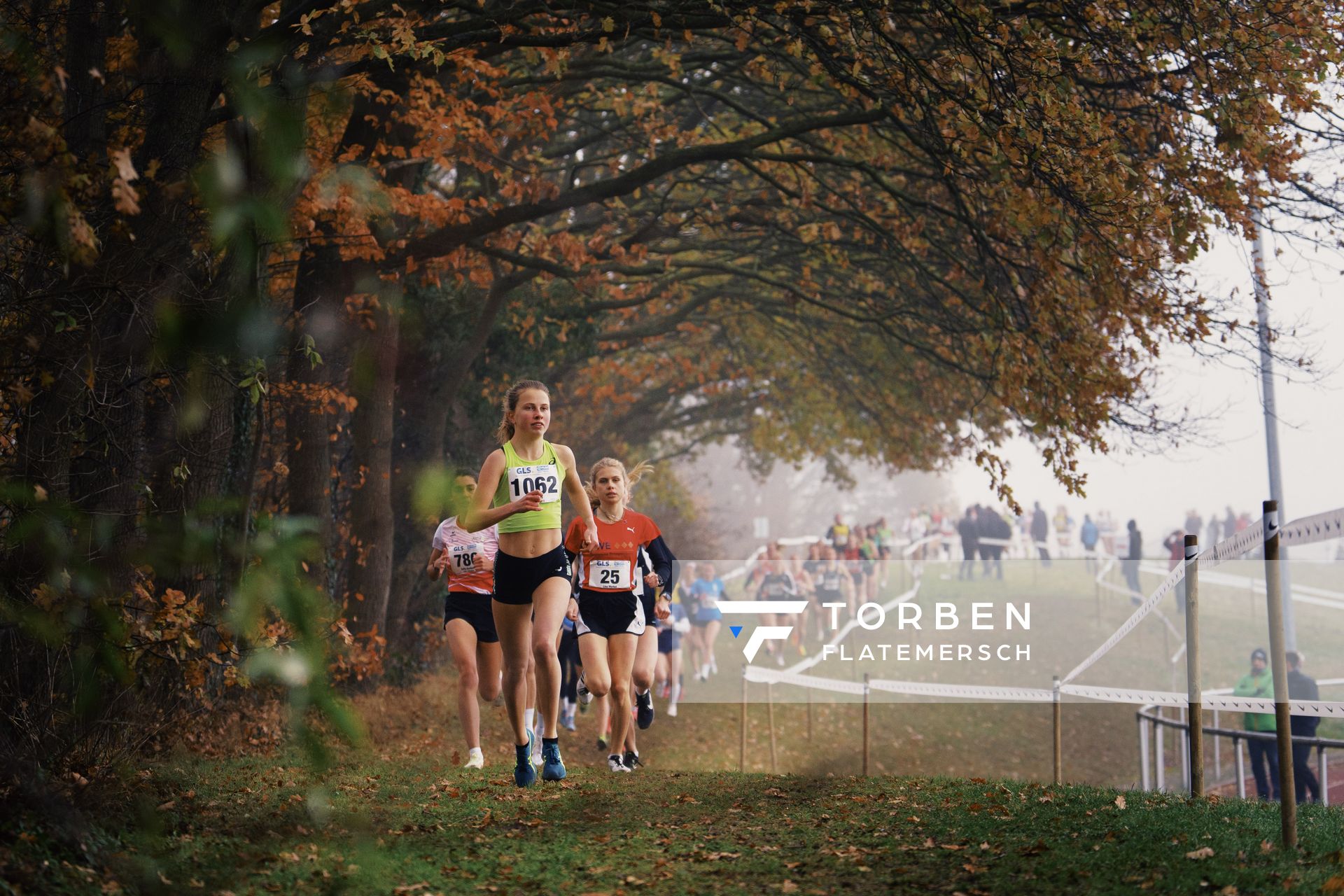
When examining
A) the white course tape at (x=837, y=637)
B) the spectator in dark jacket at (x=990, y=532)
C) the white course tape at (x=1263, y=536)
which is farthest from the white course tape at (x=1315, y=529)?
the spectator in dark jacket at (x=990, y=532)

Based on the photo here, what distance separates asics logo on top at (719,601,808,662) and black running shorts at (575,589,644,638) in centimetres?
1514

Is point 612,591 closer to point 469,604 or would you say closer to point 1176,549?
point 469,604

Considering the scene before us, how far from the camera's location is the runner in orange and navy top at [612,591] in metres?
10.3

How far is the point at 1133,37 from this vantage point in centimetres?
1109

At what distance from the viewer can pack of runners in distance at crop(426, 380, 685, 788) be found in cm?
834

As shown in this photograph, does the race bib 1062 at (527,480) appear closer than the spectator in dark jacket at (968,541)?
Yes

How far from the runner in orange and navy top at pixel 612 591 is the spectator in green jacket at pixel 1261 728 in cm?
674

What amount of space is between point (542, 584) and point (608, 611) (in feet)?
6.84

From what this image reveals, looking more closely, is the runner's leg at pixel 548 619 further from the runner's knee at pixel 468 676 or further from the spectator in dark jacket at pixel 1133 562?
the spectator in dark jacket at pixel 1133 562

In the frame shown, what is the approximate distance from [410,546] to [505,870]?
43.2ft

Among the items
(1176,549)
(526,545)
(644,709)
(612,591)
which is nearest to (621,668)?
(612,591)

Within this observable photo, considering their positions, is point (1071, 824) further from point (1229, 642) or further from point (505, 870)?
point (1229, 642)

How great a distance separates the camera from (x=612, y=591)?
10391 mm

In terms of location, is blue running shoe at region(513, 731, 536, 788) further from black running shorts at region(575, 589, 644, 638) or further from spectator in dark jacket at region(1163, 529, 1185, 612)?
spectator in dark jacket at region(1163, 529, 1185, 612)
